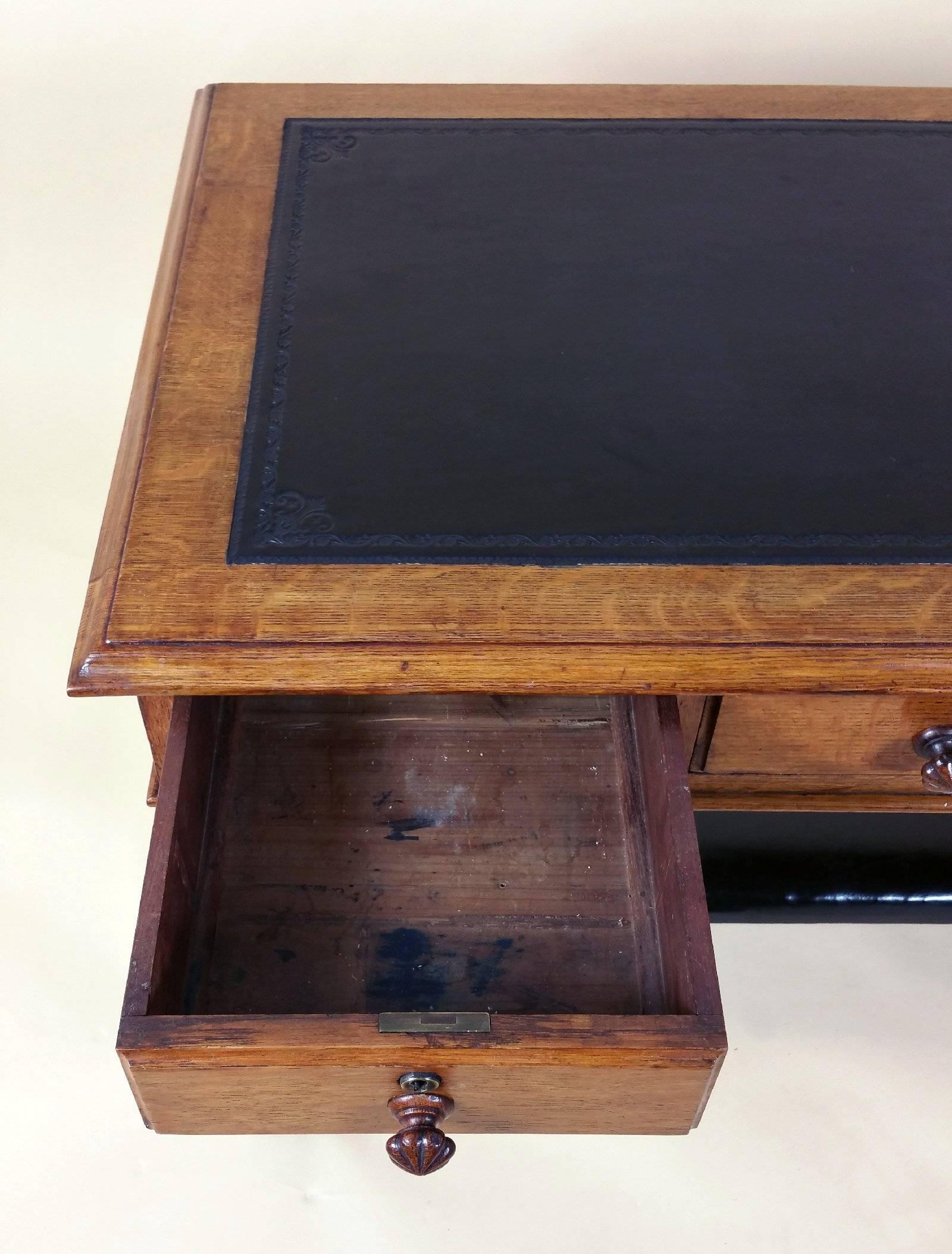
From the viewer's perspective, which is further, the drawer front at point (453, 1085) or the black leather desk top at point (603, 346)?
the black leather desk top at point (603, 346)

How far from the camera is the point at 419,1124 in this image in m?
0.78

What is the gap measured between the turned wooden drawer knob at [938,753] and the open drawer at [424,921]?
0.18m

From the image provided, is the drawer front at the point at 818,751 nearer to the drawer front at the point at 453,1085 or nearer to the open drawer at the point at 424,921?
the open drawer at the point at 424,921

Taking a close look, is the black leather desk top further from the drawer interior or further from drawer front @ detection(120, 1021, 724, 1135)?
drawer front @ detection(120, 1021, 724, 1135)

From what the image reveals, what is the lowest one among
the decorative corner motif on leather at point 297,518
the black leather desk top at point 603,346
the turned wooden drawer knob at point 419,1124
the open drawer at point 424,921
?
the turned wooden drawer knob at point 419,1124

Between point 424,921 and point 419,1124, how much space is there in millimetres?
181

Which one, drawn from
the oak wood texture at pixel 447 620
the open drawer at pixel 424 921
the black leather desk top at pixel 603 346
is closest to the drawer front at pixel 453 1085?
the open drawer at pixel 424 921

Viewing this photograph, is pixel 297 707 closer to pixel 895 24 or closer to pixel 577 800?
pixel 577 800

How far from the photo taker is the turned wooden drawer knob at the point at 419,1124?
77 centimetres

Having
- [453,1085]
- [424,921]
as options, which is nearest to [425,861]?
[424,921]

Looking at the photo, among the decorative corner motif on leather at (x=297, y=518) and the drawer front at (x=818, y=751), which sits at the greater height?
the decorative corner motif on leather at (x=297, y=518)

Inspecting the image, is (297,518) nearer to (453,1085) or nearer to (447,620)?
(447,620)

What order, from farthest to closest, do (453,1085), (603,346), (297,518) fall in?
1. (603,346)
2. (297,518)
3. (453,1085)

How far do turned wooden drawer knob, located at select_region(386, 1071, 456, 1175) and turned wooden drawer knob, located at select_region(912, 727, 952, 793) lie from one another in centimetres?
41
